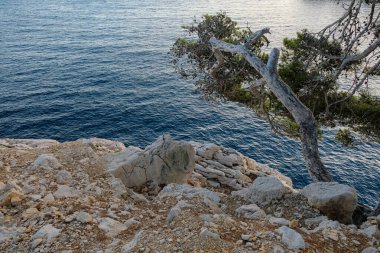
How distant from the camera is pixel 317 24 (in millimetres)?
84438

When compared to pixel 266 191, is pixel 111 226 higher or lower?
higher

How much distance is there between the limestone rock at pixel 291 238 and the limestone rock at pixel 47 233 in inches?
229

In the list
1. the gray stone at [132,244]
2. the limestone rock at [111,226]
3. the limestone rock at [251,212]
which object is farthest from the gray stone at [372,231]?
the limestone rock at [111,226]

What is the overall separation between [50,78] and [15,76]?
4.74 metres

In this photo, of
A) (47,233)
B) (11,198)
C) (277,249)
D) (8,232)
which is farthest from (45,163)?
(277,249)

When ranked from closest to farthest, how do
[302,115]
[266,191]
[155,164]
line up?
[266,191], [302,115], [155,164]

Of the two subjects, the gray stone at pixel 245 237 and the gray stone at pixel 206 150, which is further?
the gray stone at pixel 206 150

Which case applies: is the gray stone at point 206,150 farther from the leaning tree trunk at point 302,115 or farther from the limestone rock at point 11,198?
the limestone rock at point 11,198

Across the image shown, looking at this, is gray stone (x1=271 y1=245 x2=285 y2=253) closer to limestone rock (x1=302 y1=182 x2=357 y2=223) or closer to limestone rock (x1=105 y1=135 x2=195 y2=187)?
limestone rock (x1=302 y1=182 x2=357 y2=223)

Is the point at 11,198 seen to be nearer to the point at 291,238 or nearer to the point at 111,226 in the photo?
the point at 111,226

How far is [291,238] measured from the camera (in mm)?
8406

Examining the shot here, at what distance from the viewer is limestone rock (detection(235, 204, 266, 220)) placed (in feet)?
33.8

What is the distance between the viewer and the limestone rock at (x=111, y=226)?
29.4 feet

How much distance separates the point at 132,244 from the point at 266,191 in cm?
575
